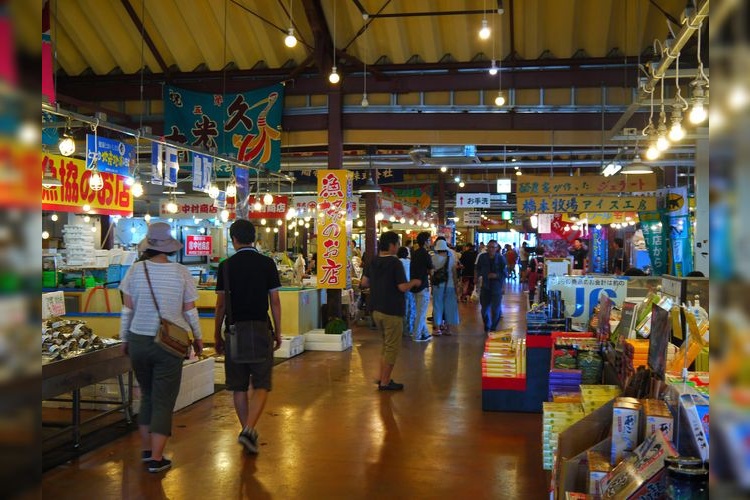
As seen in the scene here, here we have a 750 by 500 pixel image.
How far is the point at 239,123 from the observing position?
1217 cm

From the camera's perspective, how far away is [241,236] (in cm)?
557

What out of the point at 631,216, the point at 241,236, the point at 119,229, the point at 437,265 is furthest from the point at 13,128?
the point at 119,229

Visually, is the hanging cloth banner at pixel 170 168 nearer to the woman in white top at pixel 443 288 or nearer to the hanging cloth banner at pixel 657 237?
the woman in white top at pixel 443 288

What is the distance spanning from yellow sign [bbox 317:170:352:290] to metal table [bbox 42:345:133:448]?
5443 millimetres

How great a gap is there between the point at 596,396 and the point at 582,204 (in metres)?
9.10

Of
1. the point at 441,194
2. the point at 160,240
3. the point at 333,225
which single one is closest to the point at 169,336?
the point at 160,240

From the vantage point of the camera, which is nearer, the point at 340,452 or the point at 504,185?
the point at 340,452

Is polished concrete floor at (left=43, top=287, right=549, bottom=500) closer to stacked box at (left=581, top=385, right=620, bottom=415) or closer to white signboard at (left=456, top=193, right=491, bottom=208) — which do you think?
stacked box at (left=581, top=385, right=620, bottom=415)

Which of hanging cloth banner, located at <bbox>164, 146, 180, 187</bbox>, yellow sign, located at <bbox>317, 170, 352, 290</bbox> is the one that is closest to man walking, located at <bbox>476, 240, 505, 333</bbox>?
yellow sign, located at <bbox>317, 170, 352, 290</bbox>

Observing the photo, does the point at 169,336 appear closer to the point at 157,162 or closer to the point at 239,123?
the point at 157,162

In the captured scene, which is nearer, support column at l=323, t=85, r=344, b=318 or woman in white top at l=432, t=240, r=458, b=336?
support column at l=323, t=85, r=344, b=318

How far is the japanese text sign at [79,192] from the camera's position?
8836mm

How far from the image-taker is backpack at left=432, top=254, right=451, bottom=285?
12.4 meters

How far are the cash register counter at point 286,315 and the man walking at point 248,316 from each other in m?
4.24
